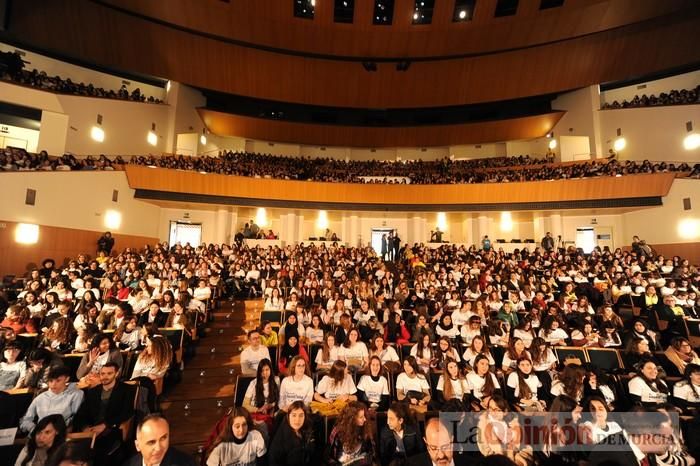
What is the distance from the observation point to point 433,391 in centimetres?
399

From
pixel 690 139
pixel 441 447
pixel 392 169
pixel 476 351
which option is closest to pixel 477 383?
pixel 476 351

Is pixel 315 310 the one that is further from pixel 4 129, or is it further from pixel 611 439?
pixel 4 129

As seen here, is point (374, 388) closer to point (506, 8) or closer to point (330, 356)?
point (330, 356)

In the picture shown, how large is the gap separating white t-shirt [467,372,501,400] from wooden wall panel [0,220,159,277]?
1109 cm

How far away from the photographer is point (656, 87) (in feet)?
49.5

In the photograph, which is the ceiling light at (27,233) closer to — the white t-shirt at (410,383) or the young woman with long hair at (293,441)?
the young woman with long hair at (293,441)

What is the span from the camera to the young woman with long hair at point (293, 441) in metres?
2.65

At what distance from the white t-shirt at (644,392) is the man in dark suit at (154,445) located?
4.42 meters

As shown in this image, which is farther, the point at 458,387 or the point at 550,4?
the point at 550,4

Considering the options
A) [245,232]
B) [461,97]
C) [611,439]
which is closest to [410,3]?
[461,97]

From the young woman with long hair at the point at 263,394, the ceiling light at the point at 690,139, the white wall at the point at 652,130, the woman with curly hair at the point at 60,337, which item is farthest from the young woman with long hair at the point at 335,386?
the ceiling light at the point at 690,139

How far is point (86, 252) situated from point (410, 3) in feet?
49.1

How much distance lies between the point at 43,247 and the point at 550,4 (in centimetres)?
1942

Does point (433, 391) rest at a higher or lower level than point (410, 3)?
lower
